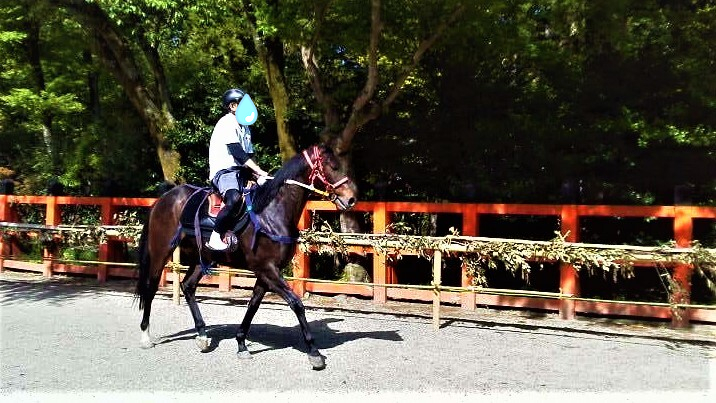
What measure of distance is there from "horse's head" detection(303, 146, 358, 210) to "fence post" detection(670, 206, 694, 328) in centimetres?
445

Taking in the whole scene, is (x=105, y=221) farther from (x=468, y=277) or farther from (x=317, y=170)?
(x=317, y=170)

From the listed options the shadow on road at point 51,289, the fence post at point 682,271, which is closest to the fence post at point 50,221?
the shadow on road at point 51,289

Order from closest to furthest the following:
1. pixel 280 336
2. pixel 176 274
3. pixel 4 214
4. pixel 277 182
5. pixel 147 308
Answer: pixel 277 182 < pixel 147 308 < pixel 280 336 < pixel 176 274 < pixel 4 214

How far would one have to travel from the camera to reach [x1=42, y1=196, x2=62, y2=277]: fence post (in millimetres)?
12906

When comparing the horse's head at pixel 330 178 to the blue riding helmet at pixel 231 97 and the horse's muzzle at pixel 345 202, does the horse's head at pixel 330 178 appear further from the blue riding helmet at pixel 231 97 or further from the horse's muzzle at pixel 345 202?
the blue riding helmet at pixel 231 97

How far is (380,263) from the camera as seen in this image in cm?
1045

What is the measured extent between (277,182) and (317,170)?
481mm

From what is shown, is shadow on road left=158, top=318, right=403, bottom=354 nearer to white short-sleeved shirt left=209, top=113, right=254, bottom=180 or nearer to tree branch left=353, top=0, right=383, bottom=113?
white short-sleeved shirt left=209, top=113, right=254, bottom=180

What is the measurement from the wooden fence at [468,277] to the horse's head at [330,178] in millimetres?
2579

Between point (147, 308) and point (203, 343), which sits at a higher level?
point (147, 308)

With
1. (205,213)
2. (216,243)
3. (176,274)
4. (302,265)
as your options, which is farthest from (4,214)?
(216,243)

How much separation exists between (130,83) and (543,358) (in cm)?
1019

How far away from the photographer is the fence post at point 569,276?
9039 mm

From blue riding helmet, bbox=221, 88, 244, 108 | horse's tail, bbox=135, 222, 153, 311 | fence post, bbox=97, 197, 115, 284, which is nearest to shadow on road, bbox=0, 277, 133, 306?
fence post, bbox=97, 197, 115, 284
